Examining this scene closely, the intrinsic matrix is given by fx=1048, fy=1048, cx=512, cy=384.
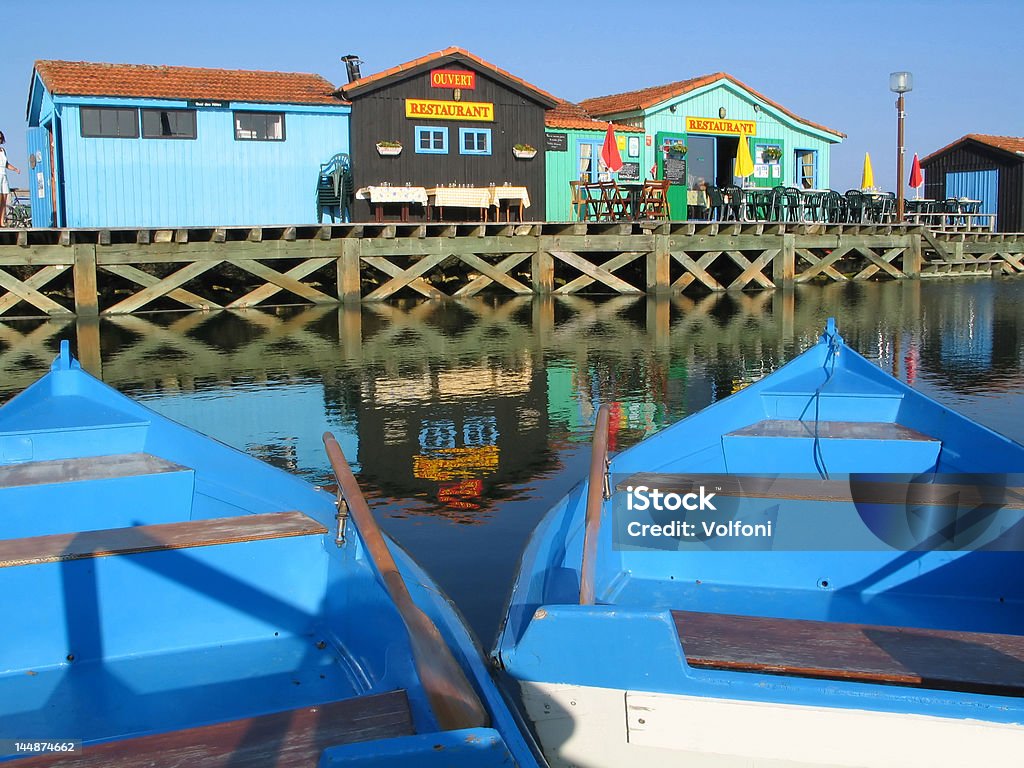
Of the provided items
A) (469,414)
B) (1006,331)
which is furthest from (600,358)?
(1006,331)

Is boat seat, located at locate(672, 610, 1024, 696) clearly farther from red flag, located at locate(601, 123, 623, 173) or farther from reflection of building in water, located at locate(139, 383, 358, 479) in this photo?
red flag, located at locate(601, 123, 623, 173)

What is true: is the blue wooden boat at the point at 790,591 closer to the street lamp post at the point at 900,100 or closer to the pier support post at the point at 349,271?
the pier support post at the point at 349,271

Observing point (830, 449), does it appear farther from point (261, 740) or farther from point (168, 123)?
point (168, 123)

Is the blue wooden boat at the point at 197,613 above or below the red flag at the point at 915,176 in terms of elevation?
below

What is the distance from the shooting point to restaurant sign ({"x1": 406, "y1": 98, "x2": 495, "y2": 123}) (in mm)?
22641

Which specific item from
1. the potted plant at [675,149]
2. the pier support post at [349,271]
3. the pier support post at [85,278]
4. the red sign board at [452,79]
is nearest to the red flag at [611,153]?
the red sign board at [452,79]

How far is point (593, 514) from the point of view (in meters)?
3.56

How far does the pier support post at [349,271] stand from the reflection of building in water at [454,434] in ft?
26.5

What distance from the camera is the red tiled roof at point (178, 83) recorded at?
66.6ft

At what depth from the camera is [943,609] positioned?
4332 mm

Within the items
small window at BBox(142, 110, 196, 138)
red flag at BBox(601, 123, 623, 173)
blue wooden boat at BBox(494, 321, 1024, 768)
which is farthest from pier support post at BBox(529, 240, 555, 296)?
blue wooden boat at BBox(494, 321, 1024, 768)

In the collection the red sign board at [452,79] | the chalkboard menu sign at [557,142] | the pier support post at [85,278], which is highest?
the red sign board at [452,79]

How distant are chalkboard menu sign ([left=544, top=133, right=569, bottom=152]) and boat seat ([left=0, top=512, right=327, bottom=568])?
69.5 ft

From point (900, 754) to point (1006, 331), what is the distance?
1556 cm
